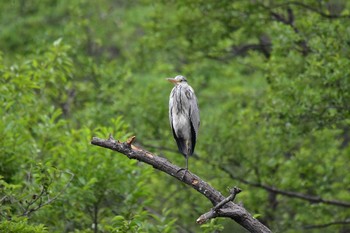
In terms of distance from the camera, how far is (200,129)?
1591cm

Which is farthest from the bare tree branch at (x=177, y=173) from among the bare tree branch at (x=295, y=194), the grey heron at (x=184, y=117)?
the bare tree branch at (x=295, y=194)

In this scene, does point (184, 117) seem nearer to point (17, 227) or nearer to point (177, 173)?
point (177, 173)

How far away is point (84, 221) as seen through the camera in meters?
11.3

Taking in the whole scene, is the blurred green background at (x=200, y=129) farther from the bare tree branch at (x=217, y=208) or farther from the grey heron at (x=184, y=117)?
the bare tree branch at (x=217, y=208)

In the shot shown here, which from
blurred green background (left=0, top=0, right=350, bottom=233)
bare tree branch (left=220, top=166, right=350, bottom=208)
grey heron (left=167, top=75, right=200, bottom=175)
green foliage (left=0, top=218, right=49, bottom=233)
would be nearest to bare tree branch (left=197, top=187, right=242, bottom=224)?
blurred green background (left=0, top=0, right=350, bottom=233)

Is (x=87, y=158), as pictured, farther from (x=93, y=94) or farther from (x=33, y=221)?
(x=93, y=94)

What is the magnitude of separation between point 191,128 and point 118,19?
48.4ft

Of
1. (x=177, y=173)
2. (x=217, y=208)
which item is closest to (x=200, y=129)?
(x=177, y=173)

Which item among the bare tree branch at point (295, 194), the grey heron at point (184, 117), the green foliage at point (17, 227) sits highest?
the grey heron at point (184, 117)

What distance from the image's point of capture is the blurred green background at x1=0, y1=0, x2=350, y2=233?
10891 mm

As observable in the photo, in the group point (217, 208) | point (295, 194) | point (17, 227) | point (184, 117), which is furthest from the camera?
point (295, 194)

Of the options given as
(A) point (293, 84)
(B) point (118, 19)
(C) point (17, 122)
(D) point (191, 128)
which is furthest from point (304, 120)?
(B) point (118, 19)

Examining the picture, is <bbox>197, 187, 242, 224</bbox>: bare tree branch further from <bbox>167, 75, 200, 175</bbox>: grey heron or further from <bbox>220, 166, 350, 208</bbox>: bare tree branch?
<bbox>220, 166, 350, 208</bbox>: bare tree branch

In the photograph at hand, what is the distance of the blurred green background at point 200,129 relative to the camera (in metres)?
10.9
